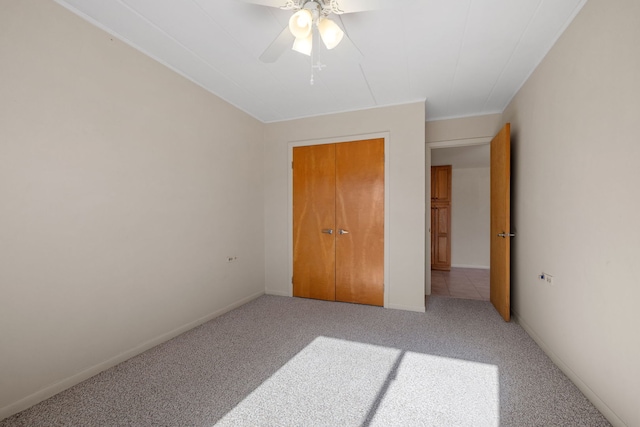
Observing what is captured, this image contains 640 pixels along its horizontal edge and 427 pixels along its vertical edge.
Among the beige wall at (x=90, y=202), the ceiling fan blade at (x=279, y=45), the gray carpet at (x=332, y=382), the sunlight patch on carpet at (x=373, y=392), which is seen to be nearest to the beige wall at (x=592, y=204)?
the gray carpet at (x=332, y=382)

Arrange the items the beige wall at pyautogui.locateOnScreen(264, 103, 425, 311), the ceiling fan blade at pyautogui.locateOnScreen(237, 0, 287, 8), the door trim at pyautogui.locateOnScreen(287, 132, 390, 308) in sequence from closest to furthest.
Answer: the ceiling fan blade at pyautogui.locateOnScreen(237, 0, 287, 8) < the beige wall at pyautogui.locateOnScreen(264, 103, 425, 311) < the door trim at pyautogui.locateOnScreen(287, 132, 390, 308)

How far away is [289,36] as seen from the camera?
5.55ft

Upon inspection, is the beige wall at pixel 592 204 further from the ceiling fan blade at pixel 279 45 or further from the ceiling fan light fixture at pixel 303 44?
the ceiling fan blade at pixel 279 45

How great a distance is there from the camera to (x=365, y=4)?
1.47 m

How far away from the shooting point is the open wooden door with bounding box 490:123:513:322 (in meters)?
2.84

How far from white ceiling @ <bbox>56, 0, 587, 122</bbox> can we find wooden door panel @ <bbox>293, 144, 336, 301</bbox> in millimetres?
770

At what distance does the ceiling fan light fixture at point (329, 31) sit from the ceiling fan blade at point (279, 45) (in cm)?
20

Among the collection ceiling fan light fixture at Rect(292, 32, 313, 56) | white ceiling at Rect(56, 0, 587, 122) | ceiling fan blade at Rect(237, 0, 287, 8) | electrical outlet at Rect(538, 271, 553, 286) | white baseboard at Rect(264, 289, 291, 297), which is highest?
white ceiling at Rect(56, 0, 587, 122)

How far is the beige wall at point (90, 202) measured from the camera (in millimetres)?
1581

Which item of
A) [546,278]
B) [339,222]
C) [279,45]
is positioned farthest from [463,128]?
[279,45]

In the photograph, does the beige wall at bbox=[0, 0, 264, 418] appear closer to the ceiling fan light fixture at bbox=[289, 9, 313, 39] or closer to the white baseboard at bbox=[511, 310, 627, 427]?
the ceiling fan light fixture at bbox=[289, 9, 313, 39]

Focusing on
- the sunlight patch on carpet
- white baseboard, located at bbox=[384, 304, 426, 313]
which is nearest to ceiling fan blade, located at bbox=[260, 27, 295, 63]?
the sunlight patch on carpet

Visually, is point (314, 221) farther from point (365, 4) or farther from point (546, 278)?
point (365, 4)

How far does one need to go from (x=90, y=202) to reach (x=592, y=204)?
3.25 metres
